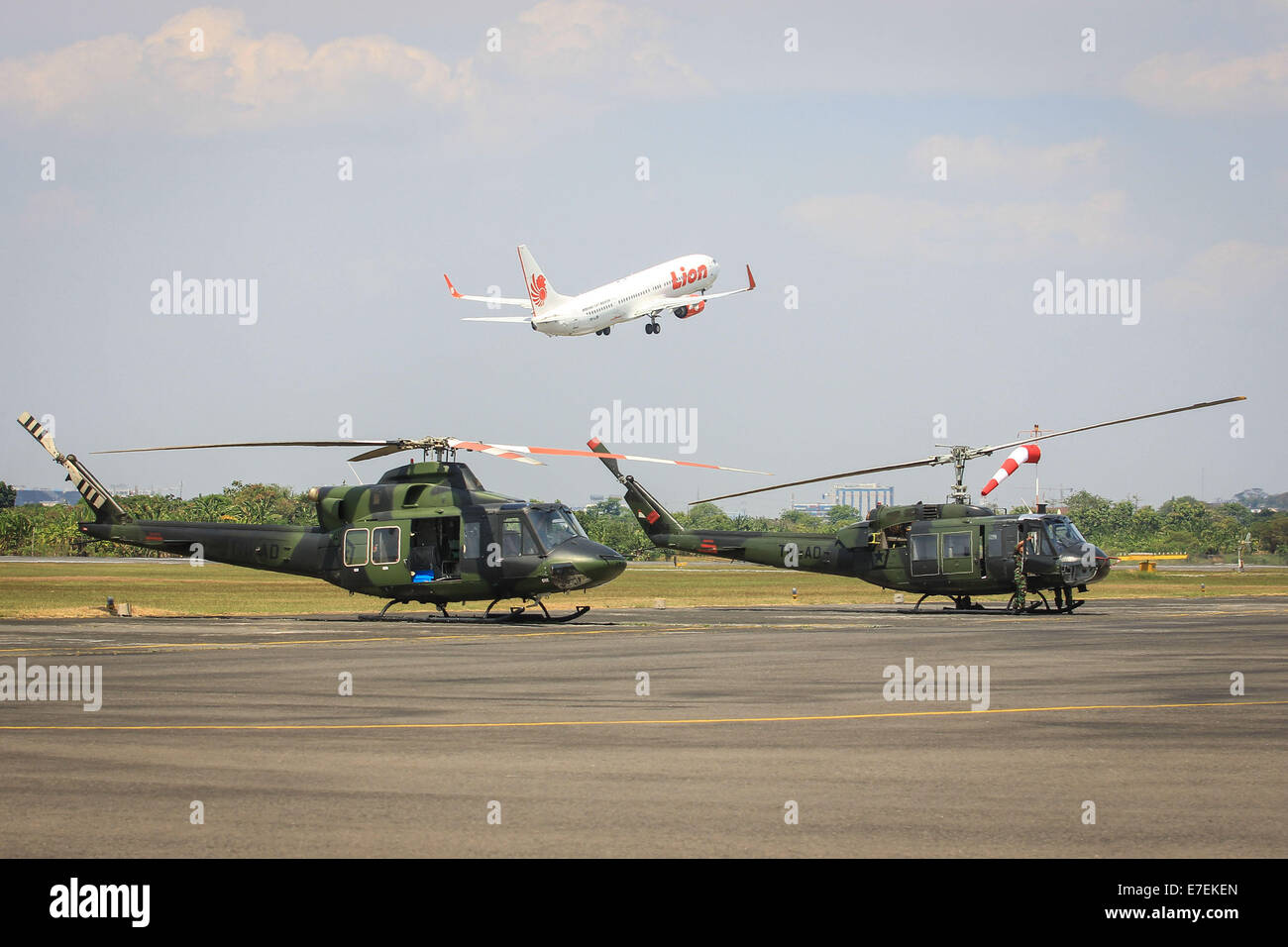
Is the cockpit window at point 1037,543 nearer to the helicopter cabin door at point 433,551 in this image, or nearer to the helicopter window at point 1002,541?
the helicopter window at point 1002,541

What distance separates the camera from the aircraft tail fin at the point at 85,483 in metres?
35.5

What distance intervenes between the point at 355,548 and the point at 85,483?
29.0ft

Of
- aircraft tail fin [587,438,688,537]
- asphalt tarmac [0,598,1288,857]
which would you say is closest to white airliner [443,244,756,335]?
aircraft tail fin [587,438,688,537]

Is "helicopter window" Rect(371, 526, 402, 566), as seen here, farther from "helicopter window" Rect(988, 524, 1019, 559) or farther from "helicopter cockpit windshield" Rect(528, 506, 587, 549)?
"helicopter window" Rect(988, 524, 1019, 559)

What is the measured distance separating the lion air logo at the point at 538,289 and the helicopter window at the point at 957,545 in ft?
113

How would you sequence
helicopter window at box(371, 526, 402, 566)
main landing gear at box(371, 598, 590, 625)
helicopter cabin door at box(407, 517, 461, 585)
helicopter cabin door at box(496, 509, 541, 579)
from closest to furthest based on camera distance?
1. helicopter cabin door at box(496, 509, 541, 579)
2. helicopter cabin door at box(407, 517, 461, 585)
3. helicopter window at box(371, 526, 402, 566)
4. main landing gear at box(371, 598, 590, 625)

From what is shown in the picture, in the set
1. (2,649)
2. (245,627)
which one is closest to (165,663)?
(2,649)

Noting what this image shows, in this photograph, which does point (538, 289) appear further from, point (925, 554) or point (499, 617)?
point (499, 617)

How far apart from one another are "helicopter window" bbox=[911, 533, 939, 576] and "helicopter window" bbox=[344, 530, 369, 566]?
15187 millimetres

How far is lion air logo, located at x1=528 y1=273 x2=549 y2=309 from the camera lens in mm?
66062

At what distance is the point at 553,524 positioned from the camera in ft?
105
